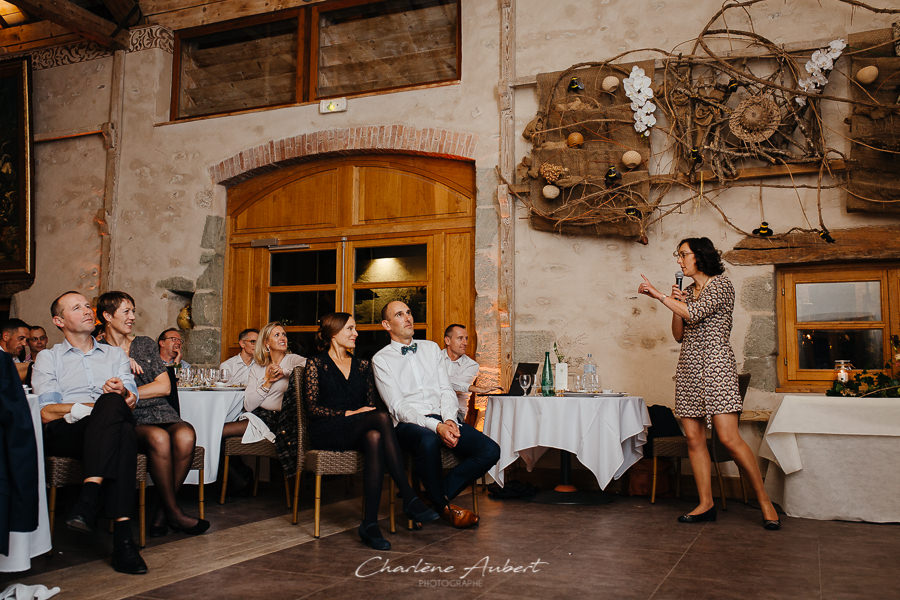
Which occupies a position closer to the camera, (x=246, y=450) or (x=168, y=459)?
(x=168, y=459)

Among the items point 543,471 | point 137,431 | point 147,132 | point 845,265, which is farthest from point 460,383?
point 147,132

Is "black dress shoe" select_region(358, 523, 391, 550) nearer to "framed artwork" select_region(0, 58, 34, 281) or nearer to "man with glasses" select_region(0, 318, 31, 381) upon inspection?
"man with glasses" select_region(0, 318, 31, 381)

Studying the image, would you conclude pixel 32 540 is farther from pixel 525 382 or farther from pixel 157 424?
pixel 525 382

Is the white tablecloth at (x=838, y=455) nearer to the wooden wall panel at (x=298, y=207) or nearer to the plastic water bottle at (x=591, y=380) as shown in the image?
the plastic water bottle at (x=591, y=380)

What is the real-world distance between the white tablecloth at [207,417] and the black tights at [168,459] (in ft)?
1.95

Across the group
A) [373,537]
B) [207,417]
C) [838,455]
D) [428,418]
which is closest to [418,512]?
[373,537]

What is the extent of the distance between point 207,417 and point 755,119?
4.09 meters

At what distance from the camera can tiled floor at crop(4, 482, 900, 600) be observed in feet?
8.92

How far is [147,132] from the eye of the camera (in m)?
7.22

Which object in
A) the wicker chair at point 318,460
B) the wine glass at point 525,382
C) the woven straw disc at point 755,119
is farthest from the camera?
the woven straw disc at point 755,119

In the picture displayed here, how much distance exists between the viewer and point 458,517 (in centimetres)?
380

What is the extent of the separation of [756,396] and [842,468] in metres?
1.08

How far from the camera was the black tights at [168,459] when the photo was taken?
11.6 feet

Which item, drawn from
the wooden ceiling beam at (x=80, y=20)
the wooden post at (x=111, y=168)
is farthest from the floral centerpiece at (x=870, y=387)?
the wooden ceiling beam at (x=80, y=20)
